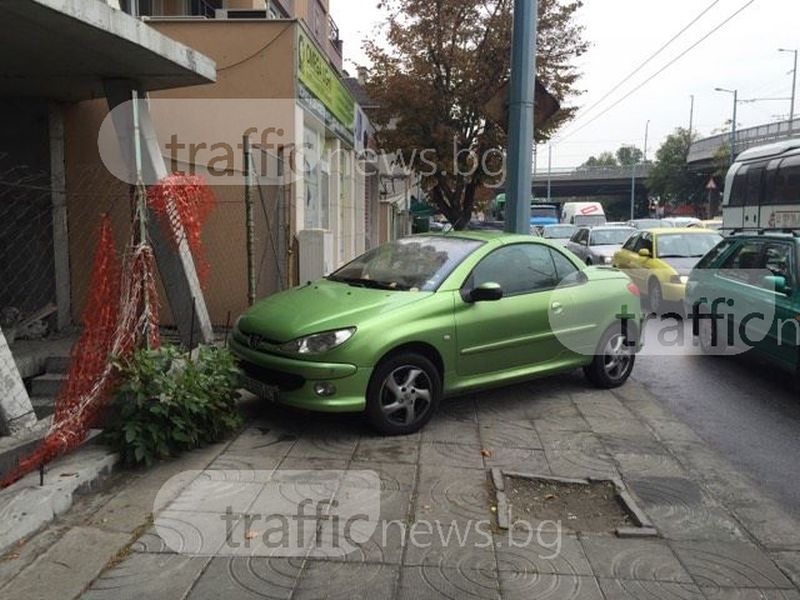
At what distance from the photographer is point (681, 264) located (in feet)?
39.7

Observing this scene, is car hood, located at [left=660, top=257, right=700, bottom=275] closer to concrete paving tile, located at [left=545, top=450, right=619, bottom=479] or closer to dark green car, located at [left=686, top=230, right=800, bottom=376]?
dark green car, located at [left=686, top=230, right=800, bottom=376]

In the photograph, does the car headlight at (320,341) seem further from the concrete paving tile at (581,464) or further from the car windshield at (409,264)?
the concrete paving tile at (581,464)

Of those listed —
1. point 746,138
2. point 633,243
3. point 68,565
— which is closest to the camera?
point 68,565

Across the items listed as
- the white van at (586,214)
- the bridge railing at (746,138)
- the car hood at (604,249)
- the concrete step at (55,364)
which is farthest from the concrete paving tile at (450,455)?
the bridge railing at (746,138)

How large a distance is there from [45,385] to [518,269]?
462 centimetres

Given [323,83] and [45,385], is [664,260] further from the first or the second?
[45,385]

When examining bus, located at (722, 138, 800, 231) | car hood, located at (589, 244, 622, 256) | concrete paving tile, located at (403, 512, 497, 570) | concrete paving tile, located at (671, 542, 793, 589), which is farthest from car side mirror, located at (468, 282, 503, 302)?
car hood, located at (589, 244, 622, 256)

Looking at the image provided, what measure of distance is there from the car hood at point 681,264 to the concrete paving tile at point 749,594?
8.93 m

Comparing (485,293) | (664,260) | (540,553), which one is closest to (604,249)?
(664,260)

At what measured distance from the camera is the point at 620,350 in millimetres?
6945

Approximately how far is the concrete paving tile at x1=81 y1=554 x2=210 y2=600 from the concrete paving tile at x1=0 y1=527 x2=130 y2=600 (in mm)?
88

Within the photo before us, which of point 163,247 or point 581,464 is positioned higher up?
point 163,247

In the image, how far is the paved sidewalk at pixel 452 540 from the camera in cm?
327

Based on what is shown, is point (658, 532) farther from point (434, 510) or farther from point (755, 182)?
point (755, 182)
